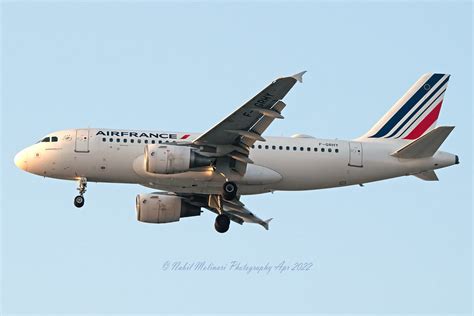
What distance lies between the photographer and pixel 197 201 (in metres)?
59.3

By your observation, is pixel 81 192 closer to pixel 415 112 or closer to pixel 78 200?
pixel 78 200

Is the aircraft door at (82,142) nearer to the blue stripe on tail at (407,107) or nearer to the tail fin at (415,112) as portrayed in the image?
the tail fin at (415,112)

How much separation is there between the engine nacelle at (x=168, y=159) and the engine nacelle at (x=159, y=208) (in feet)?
16.8

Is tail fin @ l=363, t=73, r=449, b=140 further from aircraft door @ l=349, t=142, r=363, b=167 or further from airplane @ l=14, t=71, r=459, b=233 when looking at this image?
aircraft door @ l=349, t=142, r=363, b=167

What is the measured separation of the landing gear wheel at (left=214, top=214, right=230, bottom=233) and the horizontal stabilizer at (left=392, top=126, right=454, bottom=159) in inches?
355

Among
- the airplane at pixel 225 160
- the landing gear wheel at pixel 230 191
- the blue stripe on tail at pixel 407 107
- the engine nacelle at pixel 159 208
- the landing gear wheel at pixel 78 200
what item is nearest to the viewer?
the airplane at pixel 225 160

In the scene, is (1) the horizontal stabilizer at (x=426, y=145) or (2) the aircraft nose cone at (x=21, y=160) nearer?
(1) the horizontal stabilizer at (x=426, y=145)

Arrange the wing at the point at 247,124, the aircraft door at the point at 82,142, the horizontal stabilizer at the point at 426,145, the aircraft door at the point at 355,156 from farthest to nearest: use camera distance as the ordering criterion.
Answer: the aircraft door at the point at 355,156 < the aircraft door at the point at 82,142 < the horizontal stabilizer at the point at 426,145 < the wing at the point at 247,124

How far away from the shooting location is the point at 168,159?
5297 centimetres

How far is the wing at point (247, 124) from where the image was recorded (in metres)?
50.4

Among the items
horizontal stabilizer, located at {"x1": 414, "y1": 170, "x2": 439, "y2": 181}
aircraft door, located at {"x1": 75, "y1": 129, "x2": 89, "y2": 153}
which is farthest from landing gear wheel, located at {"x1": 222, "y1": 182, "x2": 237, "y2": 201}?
horizontal stabilizer, located at {"x1": 414, "y1": 170, "x2": 439, "y2": 181}

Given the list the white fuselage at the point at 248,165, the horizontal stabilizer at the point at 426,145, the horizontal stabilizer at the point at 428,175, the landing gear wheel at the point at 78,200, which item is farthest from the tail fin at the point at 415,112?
the landing gear wheel at the point at 78,200

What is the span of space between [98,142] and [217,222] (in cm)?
761

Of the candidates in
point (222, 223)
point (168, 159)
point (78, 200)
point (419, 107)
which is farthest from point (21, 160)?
point (419, 107)
